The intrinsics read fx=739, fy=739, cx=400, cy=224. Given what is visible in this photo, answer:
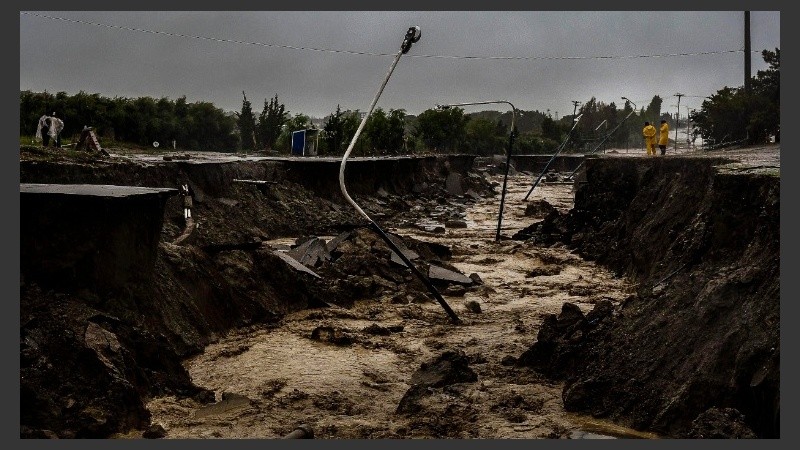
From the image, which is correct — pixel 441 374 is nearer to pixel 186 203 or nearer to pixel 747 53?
pixel 186 203

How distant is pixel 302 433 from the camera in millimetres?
5879

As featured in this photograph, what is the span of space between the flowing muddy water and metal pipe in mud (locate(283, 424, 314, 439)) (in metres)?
0.10

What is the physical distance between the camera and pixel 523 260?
16.5 m

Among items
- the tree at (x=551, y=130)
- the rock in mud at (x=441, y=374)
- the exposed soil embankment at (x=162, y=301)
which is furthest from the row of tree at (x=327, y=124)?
the rock in mud at (x=441, y=374)

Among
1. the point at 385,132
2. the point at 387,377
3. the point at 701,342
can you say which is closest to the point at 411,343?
the point at 387,377

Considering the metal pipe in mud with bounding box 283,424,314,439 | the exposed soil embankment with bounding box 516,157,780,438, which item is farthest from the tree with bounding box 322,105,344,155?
the metal pipe in mud with bounding box 283,424,314,439

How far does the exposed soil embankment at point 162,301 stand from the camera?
19.3 ft

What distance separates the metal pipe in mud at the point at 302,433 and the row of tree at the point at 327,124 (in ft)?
48.5

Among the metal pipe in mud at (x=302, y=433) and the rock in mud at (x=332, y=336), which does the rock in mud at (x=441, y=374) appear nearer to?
the metal pipe in mud at (x=302, y=433)

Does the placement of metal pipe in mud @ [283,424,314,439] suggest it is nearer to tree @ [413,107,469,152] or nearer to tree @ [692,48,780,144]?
tree @ [692,48,780,144]

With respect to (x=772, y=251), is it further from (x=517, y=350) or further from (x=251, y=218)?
(x=251, y=218)

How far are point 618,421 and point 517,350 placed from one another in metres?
2.71

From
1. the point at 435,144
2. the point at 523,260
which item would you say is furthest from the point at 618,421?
the point at 435,144

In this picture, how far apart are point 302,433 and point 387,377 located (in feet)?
7.20
